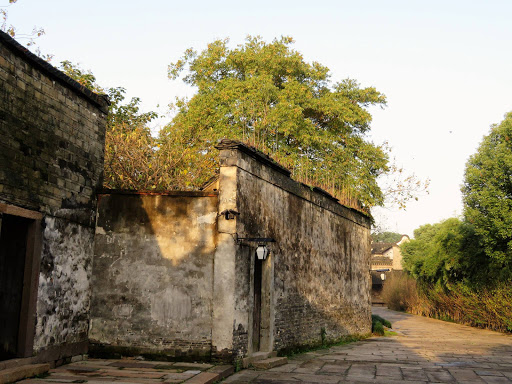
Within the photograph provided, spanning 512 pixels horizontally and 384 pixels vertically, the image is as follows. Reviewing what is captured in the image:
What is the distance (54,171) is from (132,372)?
317 cm

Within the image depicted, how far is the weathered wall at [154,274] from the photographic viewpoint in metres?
8.01

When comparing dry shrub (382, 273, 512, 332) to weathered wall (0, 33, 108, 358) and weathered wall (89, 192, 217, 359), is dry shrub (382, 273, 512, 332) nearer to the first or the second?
weathered wall (89, 192, 217, 359)

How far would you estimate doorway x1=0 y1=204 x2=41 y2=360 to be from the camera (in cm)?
680

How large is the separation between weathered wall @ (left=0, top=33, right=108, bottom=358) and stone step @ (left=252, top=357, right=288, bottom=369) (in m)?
2.83

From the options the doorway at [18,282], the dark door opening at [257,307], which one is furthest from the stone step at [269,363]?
the doorway at [18,282]

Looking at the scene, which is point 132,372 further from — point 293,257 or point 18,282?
point 293,257

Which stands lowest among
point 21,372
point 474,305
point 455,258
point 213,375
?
point 213,375

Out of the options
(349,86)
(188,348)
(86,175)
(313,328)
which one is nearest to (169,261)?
(188,348)

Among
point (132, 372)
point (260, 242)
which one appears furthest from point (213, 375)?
point (260, 242)

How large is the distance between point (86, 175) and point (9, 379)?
3.46 metres

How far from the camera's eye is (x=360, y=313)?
48.8 feet

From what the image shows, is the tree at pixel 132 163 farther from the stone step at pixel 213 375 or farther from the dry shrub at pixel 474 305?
the dry shrub at pixel 474 305

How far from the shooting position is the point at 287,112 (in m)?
18.3

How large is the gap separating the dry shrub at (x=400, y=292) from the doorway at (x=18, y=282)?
25569 mm
